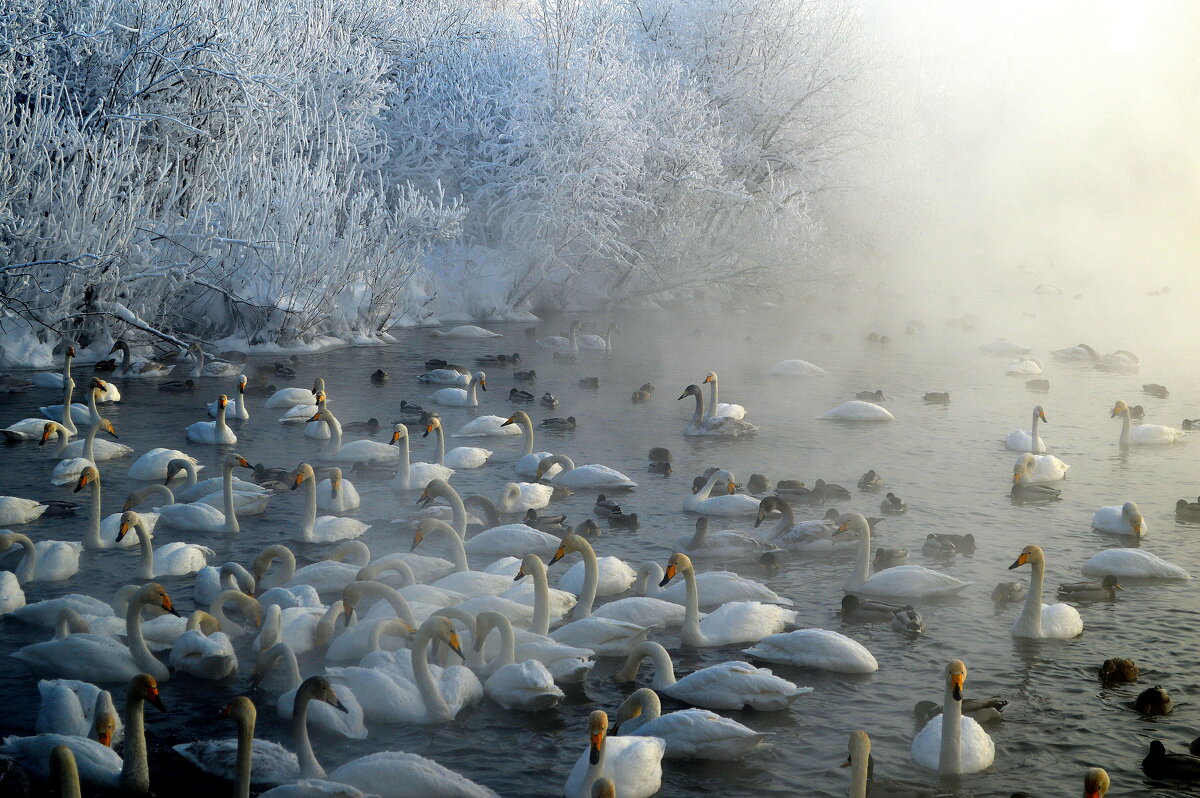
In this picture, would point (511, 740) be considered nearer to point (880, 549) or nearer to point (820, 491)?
point (880, 549)

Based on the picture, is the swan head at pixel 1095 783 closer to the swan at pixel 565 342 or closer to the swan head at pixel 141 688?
the swan head at pixel 141 688

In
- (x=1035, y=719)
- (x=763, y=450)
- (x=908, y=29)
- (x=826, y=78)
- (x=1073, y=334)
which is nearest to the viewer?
(x=1035, y=719)

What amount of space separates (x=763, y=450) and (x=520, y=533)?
6.35 meters

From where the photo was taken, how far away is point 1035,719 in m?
8.02

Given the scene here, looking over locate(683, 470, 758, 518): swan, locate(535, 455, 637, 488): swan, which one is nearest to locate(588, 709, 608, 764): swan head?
locate(683, 470, 758, 518): swan

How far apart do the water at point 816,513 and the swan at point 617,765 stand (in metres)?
0.28

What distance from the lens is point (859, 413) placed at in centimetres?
1889

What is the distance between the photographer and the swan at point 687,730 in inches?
281

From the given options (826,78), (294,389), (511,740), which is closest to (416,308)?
(294,389)

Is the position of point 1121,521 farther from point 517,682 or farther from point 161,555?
point 161,555

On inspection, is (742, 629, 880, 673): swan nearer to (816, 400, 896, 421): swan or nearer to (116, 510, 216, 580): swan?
(116, 510, 216, 580): swan

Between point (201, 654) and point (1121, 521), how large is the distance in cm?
957

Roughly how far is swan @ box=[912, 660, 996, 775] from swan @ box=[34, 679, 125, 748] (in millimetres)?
4879

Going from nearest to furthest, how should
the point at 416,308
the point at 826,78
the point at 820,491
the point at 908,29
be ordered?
1. the point at 820,491
2. the point at 416,308
3. the point at 826,78
4. the point at 908,29
